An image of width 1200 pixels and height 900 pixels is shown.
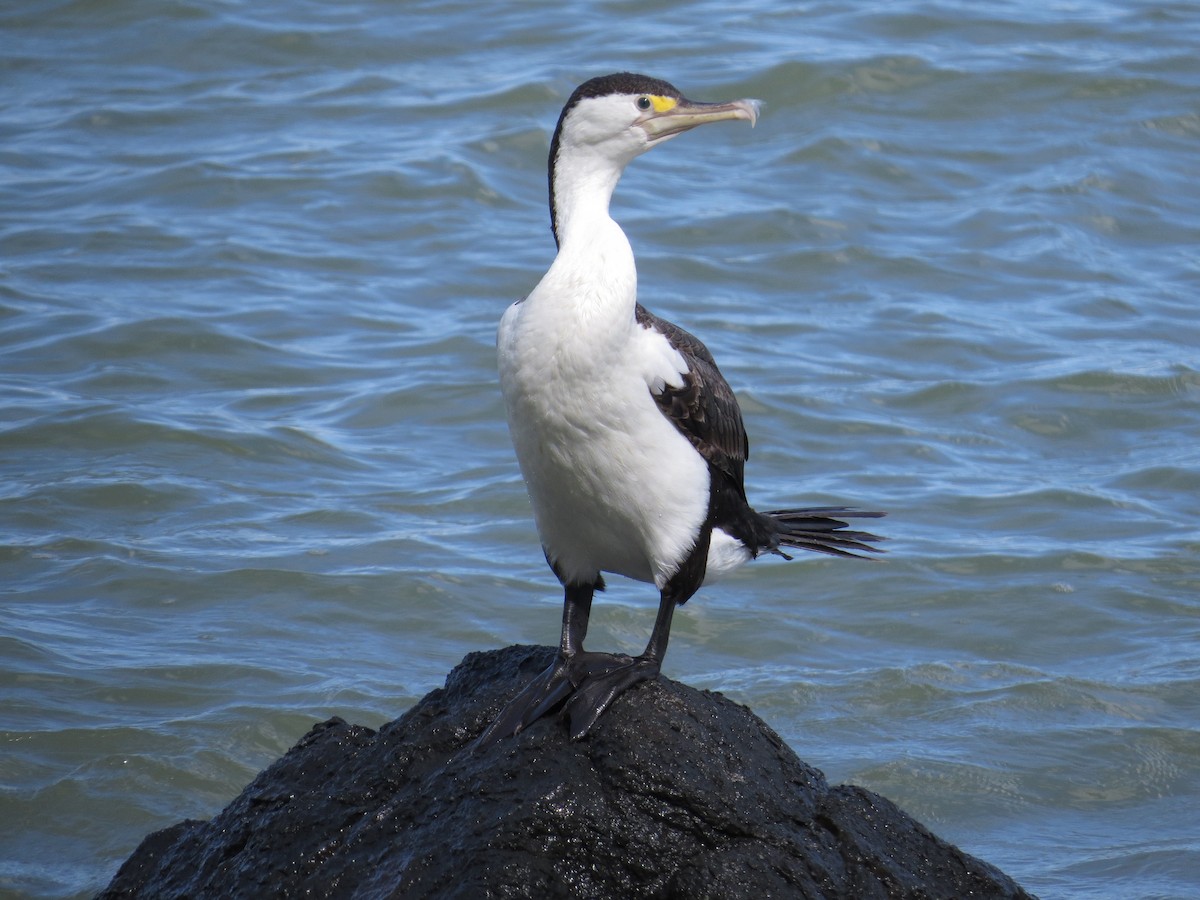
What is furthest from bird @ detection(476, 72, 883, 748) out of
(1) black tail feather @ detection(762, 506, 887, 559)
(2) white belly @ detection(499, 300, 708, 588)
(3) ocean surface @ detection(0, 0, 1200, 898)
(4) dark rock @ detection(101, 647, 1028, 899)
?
(3) ocean surface @ detection(0, 0, 1200, 898)

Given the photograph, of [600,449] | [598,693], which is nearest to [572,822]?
[598,693]

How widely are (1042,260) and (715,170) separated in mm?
2712

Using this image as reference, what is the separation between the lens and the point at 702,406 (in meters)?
4.23

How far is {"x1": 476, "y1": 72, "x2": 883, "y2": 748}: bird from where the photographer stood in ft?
12.8

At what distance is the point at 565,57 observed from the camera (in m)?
13.0

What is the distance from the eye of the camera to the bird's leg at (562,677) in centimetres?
387

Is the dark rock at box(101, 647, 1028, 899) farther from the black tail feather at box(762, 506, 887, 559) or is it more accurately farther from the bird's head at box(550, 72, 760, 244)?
the bird's head at box(550, 72, 760, 244)

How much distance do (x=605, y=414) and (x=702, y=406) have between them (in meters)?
0.37

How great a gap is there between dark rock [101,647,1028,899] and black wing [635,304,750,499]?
723 millimetres

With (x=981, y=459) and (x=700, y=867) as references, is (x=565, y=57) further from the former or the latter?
(x=700, y=867)

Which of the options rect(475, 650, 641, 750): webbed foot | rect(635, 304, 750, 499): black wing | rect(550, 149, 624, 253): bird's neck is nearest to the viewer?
rect(475, 650, 641, 750): webbed foot

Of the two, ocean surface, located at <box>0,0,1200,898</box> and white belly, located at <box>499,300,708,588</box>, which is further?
ocean surface, located at <box>0,0,1200,898</box>

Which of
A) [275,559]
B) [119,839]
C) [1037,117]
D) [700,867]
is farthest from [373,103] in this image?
[700,867]

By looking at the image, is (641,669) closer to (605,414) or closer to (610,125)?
(605,414)
